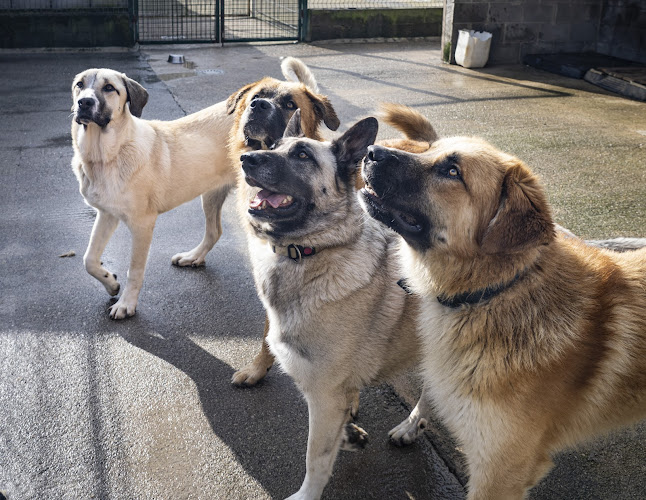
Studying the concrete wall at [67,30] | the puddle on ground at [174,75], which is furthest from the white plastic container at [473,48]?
the concrete wall at [67,30]

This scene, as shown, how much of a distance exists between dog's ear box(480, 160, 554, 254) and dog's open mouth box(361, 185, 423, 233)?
0.94 feet

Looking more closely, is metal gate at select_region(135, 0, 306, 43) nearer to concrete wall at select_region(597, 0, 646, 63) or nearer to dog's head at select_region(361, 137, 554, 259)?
concrete wall at select_region(597, 0, 646, 63)

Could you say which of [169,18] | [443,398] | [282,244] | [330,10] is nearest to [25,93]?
[169,18]

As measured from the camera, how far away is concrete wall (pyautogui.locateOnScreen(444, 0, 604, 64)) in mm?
11266

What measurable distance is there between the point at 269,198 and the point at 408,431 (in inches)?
54.3

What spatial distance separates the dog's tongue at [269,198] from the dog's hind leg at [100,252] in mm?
1781

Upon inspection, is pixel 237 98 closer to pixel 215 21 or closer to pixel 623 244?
pixel 623 244

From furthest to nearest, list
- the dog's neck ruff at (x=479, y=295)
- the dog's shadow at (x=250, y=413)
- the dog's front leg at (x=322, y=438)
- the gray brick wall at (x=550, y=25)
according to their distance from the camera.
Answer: the gray brick wall at (x=550, y=25)
the dog's shadow at (x=250, y=413)
the dog's front leg at (x=322, y=438)
the dog's neck ruff at (x=479, y=295)

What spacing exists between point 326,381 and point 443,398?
0.53 m

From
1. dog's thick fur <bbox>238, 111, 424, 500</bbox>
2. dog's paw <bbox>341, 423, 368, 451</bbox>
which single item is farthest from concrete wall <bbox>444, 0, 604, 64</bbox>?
dog's paw <bbox>341, 423, 368, 451</bbox>

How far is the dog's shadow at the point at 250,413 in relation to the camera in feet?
9.78

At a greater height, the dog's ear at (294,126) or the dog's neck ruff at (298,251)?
the dog's ear at (294,126)

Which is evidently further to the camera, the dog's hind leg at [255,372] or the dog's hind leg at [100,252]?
the dog's hind leg at [100,252]

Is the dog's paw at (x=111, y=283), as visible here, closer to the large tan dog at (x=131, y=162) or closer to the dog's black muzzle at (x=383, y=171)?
the large tan dog at (x=131, y=162)
